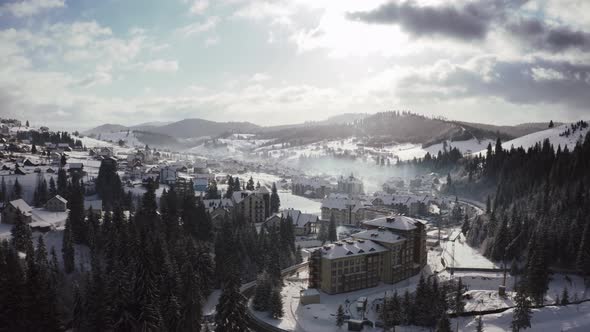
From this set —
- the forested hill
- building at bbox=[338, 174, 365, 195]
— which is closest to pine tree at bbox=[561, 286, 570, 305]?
the forested hill

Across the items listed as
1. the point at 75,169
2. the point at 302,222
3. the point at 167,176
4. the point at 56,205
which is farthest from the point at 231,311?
the point at 75,169

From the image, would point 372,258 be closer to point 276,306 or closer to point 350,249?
point 350,249

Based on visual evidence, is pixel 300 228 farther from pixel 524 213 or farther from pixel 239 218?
pixel 524 213

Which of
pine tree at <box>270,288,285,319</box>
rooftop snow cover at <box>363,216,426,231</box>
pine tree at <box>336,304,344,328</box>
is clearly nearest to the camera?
pine tree at <box>336,304,344,328</box>

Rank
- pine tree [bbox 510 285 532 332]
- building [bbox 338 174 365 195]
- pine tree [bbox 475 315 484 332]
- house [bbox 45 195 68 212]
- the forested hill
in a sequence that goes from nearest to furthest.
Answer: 1. pine tree [bbox 475 315 484 332]
2. pine tree [bbox 510 285 532 332]
3. the forested hill
4. house [bbox 45 195 68 212]
5. building [bbox 338 174 365 195]

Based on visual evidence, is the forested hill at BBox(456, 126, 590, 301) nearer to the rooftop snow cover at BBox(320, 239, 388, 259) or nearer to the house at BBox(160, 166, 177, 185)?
the rooftop snow cover at BBox(320, 239, 388, 259)

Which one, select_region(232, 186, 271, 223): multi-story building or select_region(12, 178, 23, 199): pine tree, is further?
select_region(232, 186, 271, 223): multi-story building

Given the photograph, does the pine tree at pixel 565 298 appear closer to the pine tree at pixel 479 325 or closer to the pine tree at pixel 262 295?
the pine tree at pixel 479 325

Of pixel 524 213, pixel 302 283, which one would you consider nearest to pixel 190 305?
pixel 302 283
